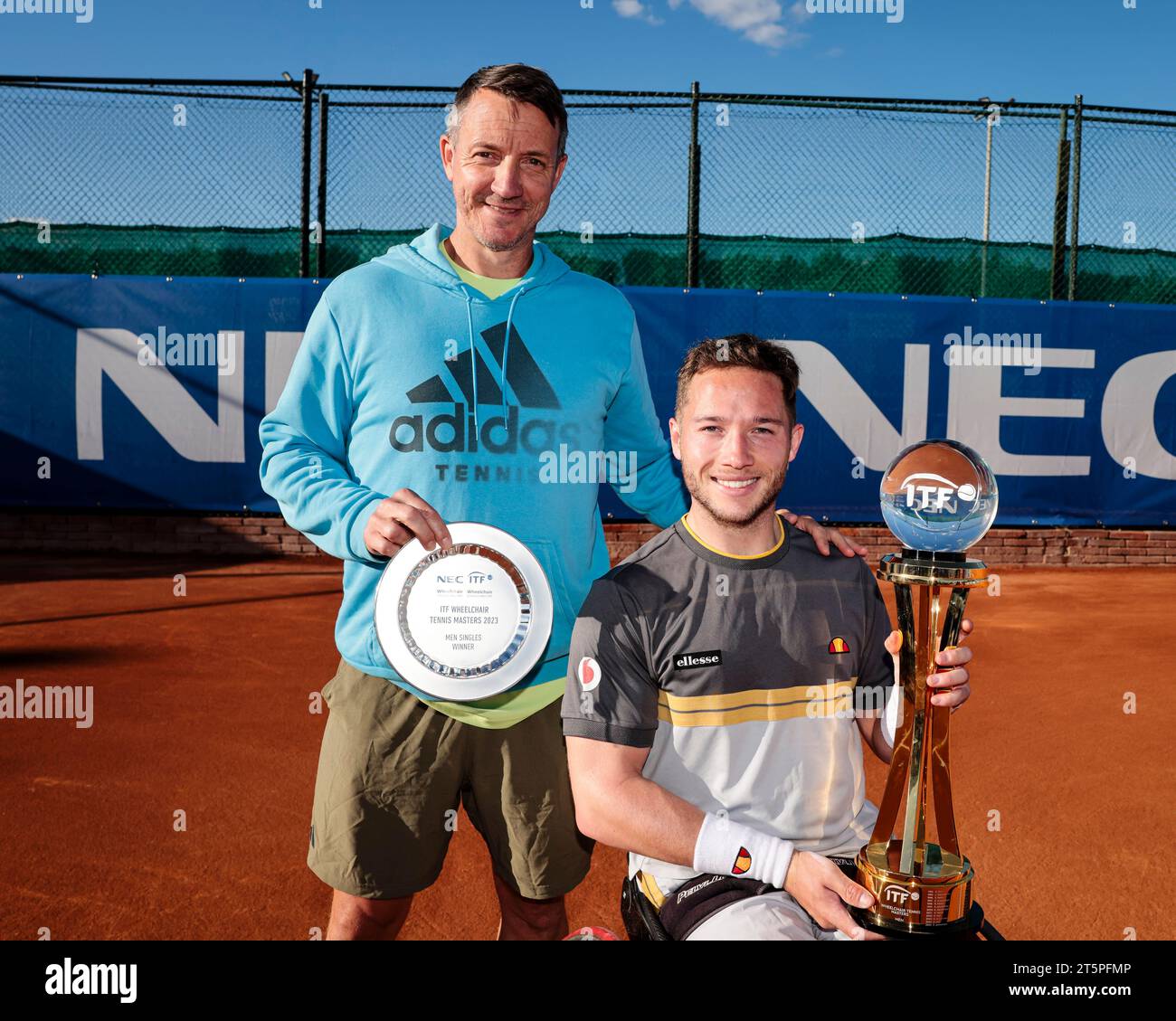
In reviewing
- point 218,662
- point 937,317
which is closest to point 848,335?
point 937,317

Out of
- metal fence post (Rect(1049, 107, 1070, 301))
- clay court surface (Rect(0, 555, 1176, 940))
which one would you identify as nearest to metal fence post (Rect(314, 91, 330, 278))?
clay court surface (Rect(0, 555, 1176, 940))

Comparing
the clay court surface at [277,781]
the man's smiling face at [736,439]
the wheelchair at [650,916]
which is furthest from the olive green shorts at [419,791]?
the clay court surface at [277,781]

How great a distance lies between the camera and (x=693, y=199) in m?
9.53

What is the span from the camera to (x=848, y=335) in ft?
30.5

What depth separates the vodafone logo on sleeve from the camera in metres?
1.63

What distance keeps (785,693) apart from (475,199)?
1084 millimetres

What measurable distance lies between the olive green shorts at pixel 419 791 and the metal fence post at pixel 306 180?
8.11 metres

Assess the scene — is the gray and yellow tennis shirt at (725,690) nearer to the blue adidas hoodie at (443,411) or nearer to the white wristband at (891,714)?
the white wristband at (891,714)

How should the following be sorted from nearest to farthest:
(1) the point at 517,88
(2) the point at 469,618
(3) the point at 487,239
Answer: (2) the point at 469,618 < (1) the point at 517,88 < (3) the point at 487,239

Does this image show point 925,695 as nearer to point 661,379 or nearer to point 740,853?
point 740,853

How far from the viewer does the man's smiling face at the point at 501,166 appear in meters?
1.86

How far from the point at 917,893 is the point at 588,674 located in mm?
582

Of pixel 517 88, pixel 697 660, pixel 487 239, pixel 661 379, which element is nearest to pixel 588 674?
pixel 697 660
